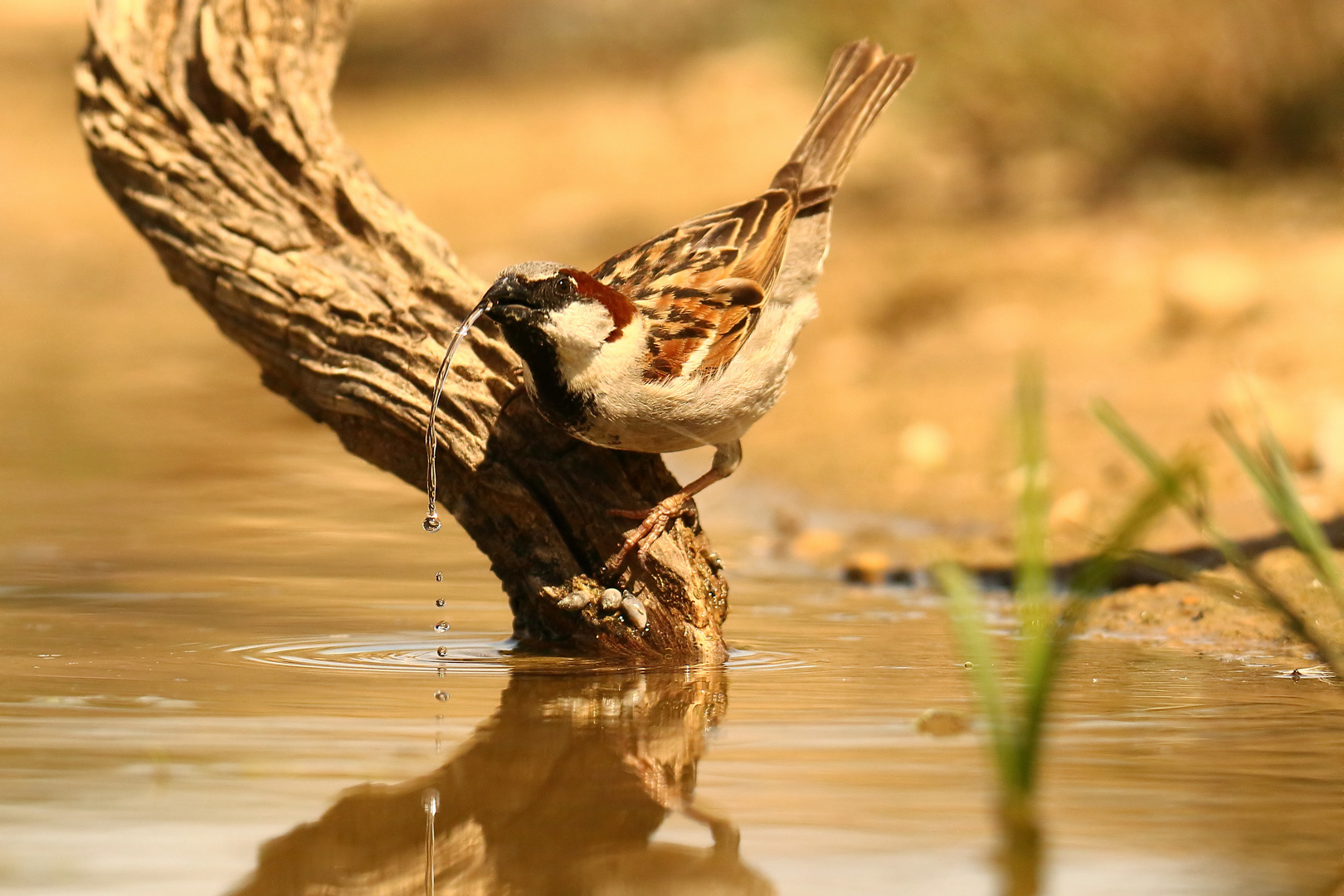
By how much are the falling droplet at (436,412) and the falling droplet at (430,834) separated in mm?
1403

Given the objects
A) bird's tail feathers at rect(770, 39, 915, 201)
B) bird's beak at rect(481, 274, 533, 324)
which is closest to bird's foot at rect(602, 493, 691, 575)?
bird's beak at rect(481, 274, 533, 324)

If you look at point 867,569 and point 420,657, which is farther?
point 867,569

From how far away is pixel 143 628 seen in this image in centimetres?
509

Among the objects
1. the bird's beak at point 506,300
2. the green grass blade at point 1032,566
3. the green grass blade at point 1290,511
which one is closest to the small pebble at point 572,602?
the bird's beak at point 506,300

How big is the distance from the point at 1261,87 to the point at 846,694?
8758 millimetres

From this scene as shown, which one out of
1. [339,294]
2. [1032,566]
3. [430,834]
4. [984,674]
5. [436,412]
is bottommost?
[430,834]

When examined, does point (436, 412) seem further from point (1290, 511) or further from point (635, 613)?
point (1290, 511)

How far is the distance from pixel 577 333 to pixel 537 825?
66.0 inches

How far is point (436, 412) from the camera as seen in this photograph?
481 cm

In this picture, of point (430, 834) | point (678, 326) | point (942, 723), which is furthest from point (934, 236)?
point (430, 834)

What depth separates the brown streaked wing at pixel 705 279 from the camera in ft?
15.6

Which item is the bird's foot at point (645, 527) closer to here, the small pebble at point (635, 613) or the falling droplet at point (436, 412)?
the small pebble at point (635, 613)

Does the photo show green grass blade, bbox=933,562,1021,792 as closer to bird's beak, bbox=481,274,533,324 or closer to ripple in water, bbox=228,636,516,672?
bird's beak, bbox=481,274,533,324

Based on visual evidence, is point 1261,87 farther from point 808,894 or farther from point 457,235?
point 808,894
